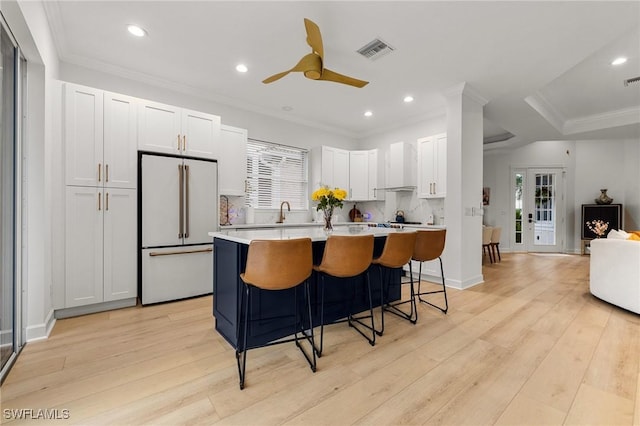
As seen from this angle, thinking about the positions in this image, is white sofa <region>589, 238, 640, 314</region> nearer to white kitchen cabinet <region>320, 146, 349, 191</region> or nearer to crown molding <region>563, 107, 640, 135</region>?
crown molding <region>563, 107, 640, 135</region>

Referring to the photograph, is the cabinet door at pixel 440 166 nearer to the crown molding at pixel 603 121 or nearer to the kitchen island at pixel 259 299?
the kitchen island at pixel 259 299

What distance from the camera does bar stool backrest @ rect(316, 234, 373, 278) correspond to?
86.7 inches

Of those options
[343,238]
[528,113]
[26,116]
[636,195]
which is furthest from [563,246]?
[26,116]

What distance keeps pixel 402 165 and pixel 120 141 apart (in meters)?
4.24

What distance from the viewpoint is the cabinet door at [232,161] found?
415cm

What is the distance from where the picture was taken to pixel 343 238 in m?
2.20

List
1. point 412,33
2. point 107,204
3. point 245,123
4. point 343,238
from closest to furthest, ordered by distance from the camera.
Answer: point 343,238 → point 412,33 → point 107,204 → point 245,123

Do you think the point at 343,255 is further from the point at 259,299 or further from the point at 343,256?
the point at 259,299

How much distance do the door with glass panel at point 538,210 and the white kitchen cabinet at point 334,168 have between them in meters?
5.52

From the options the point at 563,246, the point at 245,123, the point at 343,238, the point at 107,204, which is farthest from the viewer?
the point at 563,246

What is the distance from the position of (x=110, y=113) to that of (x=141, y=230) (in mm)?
1341

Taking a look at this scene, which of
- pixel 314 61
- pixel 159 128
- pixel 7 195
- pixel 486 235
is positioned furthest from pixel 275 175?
pixel 486 235

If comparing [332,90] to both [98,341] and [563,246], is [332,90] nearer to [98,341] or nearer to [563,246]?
[98,341]

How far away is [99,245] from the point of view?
306 cm
